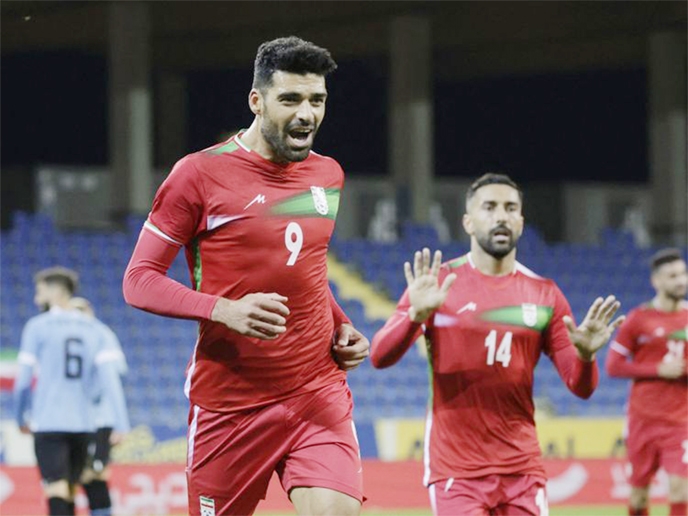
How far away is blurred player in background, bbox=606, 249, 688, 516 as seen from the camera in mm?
9750

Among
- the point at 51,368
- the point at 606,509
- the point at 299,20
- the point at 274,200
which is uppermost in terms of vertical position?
the point at 299,20

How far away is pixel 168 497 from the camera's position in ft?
41.6

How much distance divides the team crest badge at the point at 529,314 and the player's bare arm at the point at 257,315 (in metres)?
1.90

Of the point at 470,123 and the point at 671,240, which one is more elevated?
the point at 470,123

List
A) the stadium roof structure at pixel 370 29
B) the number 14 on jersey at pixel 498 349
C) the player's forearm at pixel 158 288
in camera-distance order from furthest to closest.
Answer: the stadium roof structure at pixel 370 29 < the number 14 on jersey at pixel 498 349 < the player's forearm at pixel 158 288

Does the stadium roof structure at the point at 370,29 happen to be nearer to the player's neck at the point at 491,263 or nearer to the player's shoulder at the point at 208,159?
the player's neck at the point at 491,263

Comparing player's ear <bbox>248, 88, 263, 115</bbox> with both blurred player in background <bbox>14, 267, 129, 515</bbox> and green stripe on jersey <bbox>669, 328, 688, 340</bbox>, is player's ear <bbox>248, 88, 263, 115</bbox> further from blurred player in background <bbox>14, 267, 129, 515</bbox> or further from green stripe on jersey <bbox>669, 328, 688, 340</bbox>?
green stripe on jersey <bbox>669, 328, 688, 340</bbox>

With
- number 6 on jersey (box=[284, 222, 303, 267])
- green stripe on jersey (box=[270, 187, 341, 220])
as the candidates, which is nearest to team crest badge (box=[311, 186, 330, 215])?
green stripe on jersey (box=[270, 187, 341, 220])

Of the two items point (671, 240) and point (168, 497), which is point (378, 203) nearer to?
point (671, 240)

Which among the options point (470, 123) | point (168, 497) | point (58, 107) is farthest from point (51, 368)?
point (470, 123)

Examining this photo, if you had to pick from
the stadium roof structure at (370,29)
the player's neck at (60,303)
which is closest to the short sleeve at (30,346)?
the player's neck at (60,303)

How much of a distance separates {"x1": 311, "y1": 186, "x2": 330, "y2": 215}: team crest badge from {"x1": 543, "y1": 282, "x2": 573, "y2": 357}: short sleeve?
153 cm

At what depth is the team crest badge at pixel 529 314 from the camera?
630cm

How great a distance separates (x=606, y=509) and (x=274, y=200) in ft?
30.9
